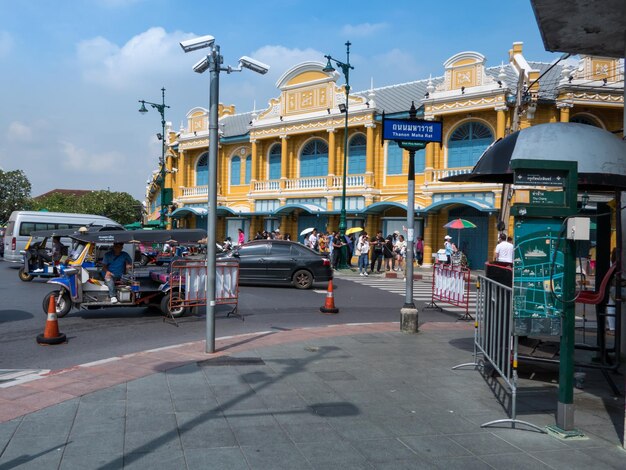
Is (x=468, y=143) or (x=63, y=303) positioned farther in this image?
(x=468, y=143)

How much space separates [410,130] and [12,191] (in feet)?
232

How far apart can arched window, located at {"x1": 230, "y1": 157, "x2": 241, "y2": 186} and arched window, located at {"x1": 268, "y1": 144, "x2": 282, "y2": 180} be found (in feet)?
10.8

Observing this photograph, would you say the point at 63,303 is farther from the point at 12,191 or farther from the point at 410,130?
the point at 12,191

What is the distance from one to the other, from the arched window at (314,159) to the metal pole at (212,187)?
945 inches

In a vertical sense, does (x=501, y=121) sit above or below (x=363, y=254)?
above

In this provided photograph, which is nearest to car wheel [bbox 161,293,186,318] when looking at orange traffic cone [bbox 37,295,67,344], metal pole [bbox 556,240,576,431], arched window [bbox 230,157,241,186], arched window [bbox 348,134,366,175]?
orange traffic cone [bbox 37,295,67,344]

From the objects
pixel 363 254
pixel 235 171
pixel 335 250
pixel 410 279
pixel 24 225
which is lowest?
pixel 410 279

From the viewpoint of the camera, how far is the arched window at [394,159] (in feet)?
95.2

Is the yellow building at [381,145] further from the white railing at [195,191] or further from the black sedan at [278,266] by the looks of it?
the black sedan at [278,266]

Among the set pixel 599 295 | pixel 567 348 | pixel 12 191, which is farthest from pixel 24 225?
pixel 12 191

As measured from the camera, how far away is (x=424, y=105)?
27.4 m

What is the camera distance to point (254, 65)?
8258 mm

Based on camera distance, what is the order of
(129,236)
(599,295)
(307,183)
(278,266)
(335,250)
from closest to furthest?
(599,295) < (129,236) < (278,266) < (335,250) < (307,183)

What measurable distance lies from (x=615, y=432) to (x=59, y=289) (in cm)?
984
